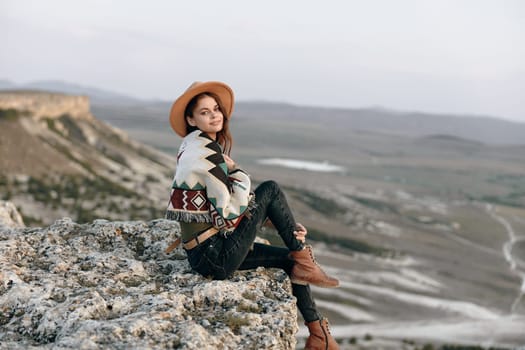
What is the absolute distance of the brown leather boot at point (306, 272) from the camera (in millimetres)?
5469

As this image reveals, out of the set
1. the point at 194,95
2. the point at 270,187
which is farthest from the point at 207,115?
the point at 270,187

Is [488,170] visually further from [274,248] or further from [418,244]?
[274,248]

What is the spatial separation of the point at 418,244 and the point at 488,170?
107 meters

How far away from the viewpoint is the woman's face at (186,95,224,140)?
546 centimetres

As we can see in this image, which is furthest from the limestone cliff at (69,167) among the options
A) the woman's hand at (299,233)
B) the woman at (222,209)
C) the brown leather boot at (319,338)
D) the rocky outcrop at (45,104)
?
the brown leather boot at (319,338)

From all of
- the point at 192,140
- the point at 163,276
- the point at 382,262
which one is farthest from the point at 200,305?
the point at 382,262

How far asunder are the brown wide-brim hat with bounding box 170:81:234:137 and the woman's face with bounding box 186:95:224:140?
0.10 metres

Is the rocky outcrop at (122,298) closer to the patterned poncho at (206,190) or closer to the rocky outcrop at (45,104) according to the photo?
the patterned poncho at (206,190)

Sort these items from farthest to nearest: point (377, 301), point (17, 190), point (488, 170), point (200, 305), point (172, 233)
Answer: point (488, 170) < point (17, 190) < point (377, 301) < point (172, 233) < point (200, 305)

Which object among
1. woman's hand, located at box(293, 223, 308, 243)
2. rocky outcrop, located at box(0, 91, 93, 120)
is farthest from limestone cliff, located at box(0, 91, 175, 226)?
woman's hand, located at box(293, 223, 308, 243)

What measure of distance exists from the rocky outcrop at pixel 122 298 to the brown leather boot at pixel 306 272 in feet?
0.53

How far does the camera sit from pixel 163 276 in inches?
210

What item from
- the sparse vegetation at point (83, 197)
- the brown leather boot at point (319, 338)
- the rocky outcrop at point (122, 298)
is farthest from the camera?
the sparse vegetation at point (83, 197)

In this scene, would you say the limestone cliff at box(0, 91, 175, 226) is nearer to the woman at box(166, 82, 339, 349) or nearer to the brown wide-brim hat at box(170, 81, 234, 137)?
the brown wide-brim hat at box(170, 81, 234, 137)
